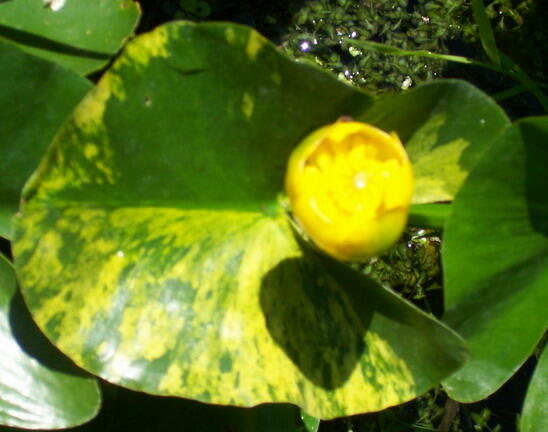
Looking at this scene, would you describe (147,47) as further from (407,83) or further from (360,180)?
(407,83)

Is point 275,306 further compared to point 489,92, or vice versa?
point 489,92

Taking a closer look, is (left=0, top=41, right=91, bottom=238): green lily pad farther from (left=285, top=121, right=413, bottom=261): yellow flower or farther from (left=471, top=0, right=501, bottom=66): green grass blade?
(left=471, top=0, right=501, bottom=66): green grass blade

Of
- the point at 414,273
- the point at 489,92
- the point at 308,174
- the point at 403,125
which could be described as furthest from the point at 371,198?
the point at 489,92

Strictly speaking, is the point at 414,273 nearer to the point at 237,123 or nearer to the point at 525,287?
the point at 525,287

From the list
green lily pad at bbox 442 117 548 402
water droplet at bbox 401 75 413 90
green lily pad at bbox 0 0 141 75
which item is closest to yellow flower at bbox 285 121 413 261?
green lily pad at bbox 442 117 548 402

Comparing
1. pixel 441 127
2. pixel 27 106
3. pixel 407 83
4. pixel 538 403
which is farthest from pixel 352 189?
pixel 407 83
